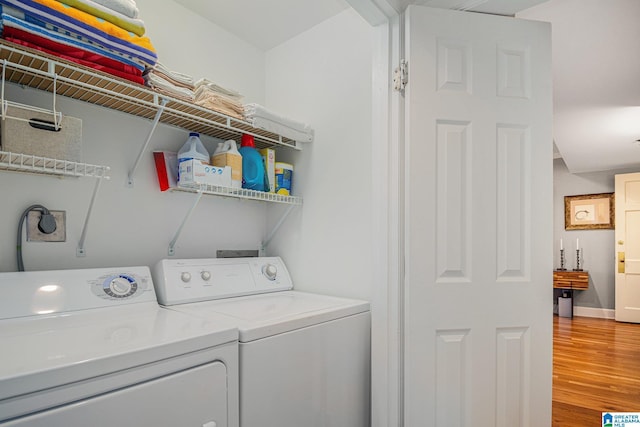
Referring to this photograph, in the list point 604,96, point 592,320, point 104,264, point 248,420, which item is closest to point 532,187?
point 248,420

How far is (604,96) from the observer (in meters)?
3.29

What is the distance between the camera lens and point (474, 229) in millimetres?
1428

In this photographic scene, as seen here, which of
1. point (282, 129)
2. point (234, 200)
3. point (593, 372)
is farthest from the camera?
point (593, 372)

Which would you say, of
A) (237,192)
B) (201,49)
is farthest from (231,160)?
(201,49)

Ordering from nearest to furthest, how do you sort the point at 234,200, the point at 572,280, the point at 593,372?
1. the point at 234,200
2. the point at 593,372
3. the point at 572,280

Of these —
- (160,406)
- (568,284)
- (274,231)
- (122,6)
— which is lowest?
(568,284)

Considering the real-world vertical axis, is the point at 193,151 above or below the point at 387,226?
above

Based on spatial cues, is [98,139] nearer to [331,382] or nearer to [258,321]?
[258,321]

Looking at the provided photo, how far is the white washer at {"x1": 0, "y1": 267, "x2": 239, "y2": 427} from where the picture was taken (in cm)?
74

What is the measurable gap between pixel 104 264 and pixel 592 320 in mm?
6952

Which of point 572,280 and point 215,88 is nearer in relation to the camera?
point 215,88

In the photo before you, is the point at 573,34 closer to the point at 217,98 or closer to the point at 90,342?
the point at 217,98

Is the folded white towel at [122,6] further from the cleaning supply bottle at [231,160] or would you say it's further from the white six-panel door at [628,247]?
the white six-panel door at [628,247]

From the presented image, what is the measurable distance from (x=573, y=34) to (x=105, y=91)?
8.83ft
